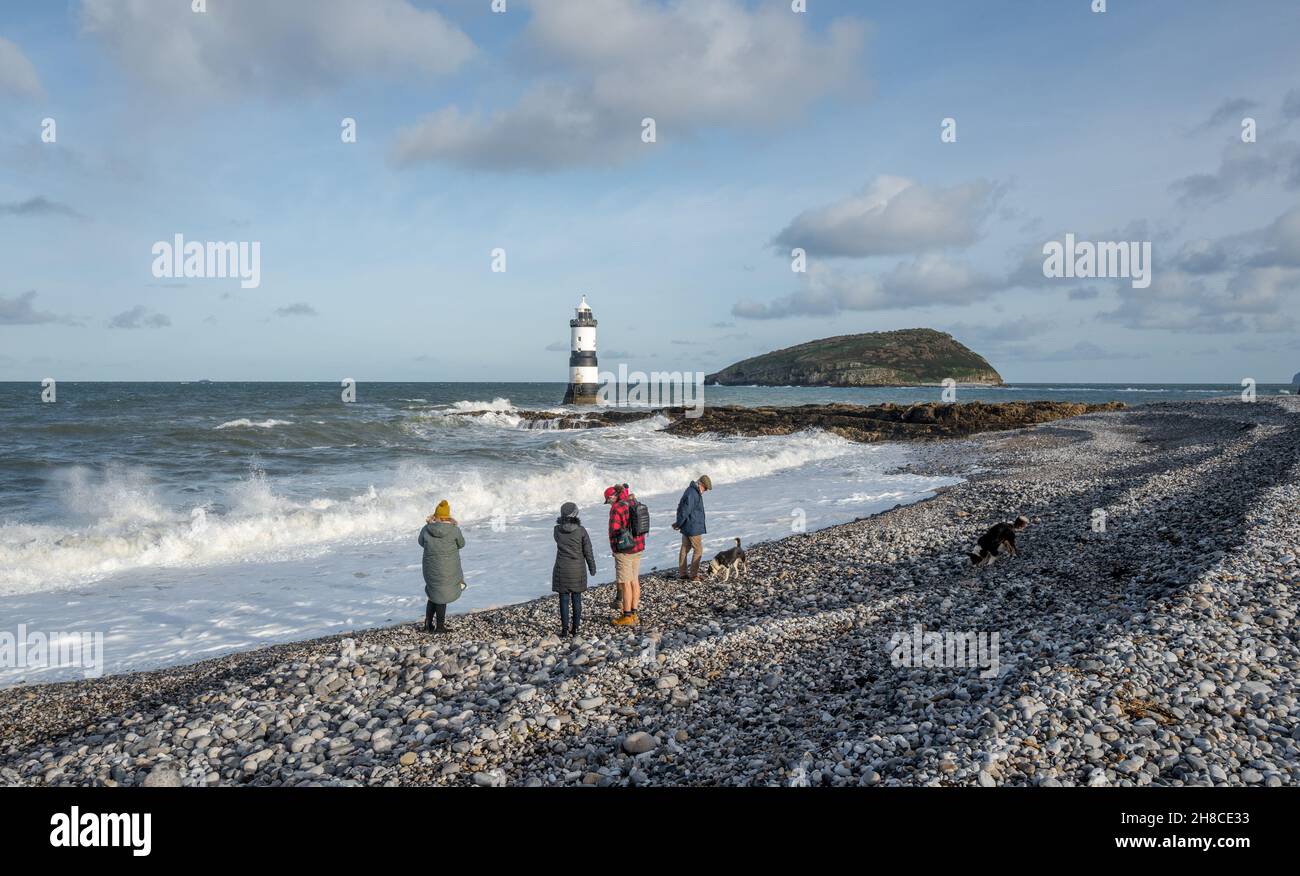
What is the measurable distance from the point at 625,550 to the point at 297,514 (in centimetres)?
1323

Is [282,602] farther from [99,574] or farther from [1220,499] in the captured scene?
[1220,499]

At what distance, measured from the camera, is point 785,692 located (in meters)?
7.65

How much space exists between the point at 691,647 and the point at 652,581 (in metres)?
4.26

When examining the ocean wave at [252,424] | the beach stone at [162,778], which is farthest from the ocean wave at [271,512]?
the ocean wave at [252,424]

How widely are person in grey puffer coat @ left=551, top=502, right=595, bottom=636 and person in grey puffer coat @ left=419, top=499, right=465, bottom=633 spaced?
1.47 meters

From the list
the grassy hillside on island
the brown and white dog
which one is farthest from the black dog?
the grassy hillside on island

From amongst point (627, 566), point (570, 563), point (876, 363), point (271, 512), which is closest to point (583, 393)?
point (271, 512)

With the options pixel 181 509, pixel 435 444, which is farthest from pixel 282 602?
pixel 435 444

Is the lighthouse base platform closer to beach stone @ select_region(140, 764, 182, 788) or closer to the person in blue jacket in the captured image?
the person in blue jacket

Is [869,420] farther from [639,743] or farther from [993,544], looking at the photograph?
[639,743]

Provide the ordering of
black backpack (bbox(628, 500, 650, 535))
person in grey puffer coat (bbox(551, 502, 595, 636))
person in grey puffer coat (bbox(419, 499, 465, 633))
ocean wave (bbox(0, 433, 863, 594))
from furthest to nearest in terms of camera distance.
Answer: ocean wave (bbox(0, 433, 863, 594)), black backpack (bbox(628, 500, 650, 535)), person in grey puffer coat (bbox(419, 499, 465, 633)), person in grey puffer coat (bbox(551, 502, 595, 636))

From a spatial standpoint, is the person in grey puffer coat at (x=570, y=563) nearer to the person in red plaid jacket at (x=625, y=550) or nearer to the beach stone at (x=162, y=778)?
the person in red plaid jacket at (x=625, y=550)

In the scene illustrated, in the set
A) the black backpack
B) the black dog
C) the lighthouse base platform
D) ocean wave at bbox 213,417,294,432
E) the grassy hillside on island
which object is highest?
the grassy hillside on island

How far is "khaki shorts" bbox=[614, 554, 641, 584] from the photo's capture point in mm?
10430
